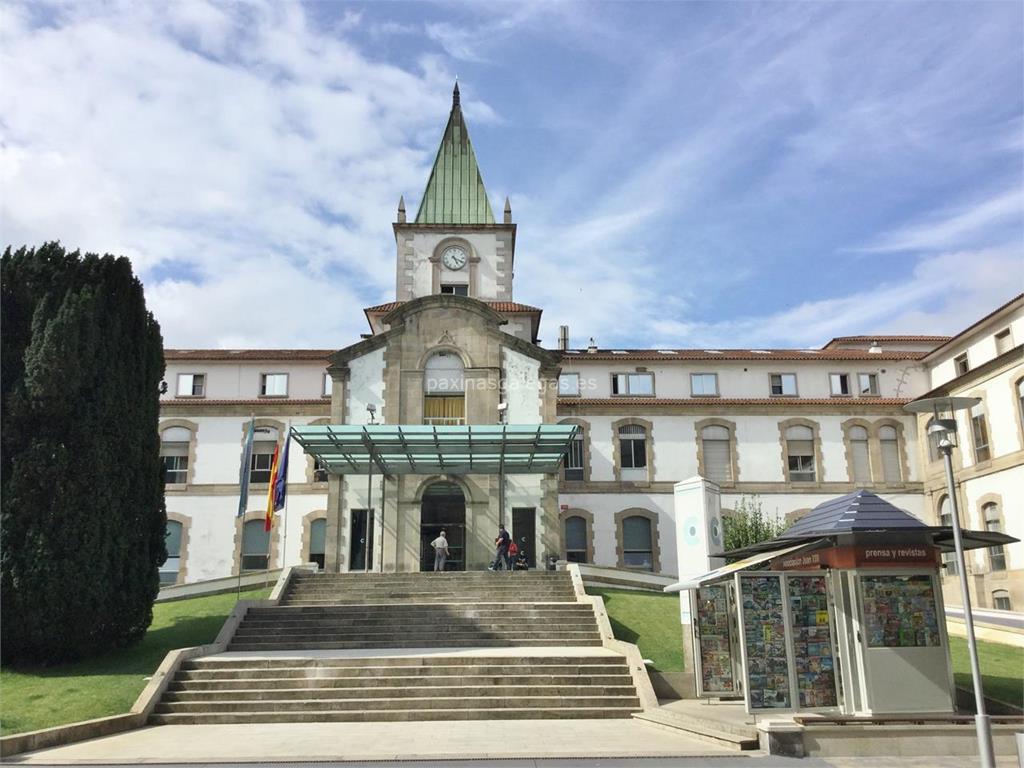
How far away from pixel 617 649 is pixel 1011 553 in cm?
1895

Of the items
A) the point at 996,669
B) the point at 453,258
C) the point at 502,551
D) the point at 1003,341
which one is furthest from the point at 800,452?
the point at 996,669

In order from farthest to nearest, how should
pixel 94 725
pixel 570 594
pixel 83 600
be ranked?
pixel 570 594
pixel 83 600
pixel 94 725

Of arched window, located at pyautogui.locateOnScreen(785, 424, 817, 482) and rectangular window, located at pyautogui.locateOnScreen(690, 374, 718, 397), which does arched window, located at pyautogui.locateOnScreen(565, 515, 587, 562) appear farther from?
arched window, located at pyautogui.locateOnScreen(785, 424, 817, 482)

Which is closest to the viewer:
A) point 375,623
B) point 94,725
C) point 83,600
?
point 94,725

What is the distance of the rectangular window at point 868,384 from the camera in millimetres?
40250

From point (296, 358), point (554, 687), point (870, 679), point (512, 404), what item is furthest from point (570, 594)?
point (296, 358)

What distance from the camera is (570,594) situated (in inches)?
903

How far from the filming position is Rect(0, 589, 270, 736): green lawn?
1438 centimetres

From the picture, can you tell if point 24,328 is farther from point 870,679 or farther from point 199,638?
point 870,679

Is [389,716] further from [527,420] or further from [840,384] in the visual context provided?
[840,384]

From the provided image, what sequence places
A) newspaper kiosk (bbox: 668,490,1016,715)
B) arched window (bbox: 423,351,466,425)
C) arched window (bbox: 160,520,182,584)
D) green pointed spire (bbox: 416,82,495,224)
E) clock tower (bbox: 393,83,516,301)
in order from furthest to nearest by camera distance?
1. green pointed spire (bbox: 416,82,495,224)
2. clock tower (bbox: 393,83,516,301)
3. arched window (bbox: 160,520,182,584)
4. arched window (bbox: 423,351,466,425)
5. newspaper kiosk (bbox: 668,490,1016,715)

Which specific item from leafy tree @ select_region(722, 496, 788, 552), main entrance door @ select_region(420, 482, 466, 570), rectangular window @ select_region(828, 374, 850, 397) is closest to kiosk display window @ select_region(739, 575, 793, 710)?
leafy tree @ select_region(722, 496, 788, 552)

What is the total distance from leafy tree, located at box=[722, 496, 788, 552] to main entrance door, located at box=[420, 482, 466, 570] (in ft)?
29.5

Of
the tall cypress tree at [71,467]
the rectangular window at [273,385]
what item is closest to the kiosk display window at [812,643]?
the tall cypress tree at [71,467]
